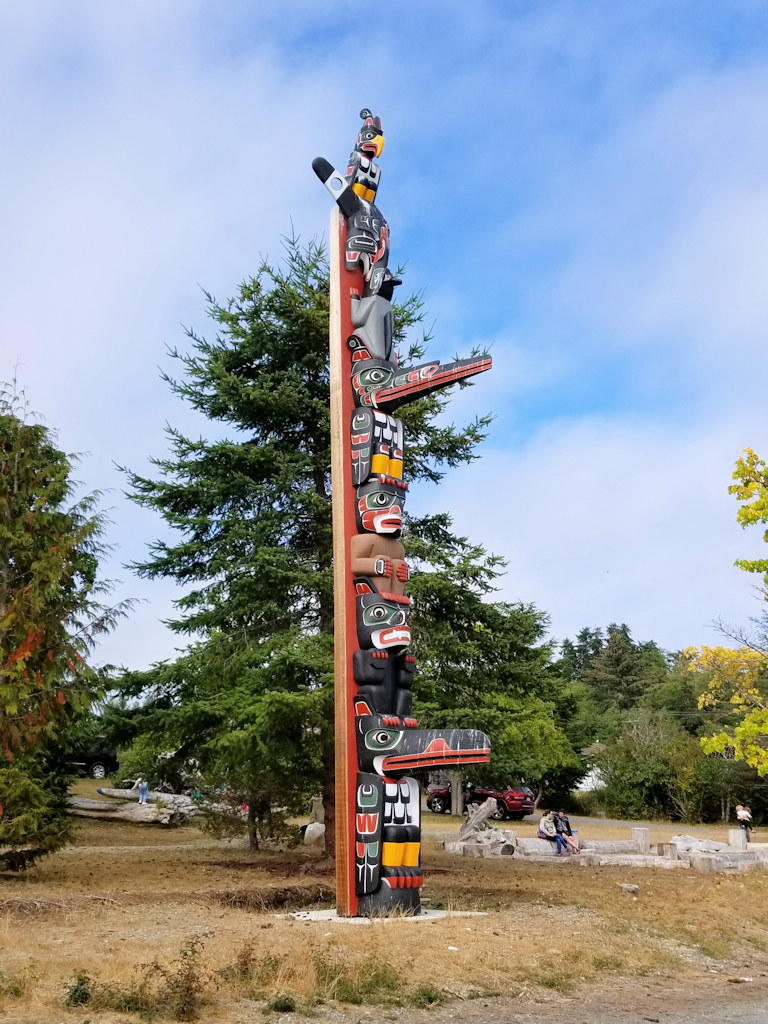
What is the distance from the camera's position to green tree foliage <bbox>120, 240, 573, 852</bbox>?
55.6ft

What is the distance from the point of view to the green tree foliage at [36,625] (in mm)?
14562

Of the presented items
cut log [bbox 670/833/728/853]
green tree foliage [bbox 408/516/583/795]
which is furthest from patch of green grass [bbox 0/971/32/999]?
cut log [bbox 670/833/728/853]

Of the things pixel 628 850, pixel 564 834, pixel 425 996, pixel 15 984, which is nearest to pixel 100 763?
pixel 564 834

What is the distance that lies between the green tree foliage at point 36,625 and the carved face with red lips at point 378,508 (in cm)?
561

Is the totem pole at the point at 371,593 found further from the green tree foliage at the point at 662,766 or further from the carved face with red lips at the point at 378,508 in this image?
the green tree foliage at the point at 662,766

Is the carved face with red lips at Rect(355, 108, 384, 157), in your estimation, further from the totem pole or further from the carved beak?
the carved beak

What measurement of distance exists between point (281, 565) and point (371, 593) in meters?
5.27

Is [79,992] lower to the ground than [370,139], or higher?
lower

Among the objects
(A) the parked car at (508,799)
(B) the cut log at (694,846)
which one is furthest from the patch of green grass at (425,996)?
(A) the parked car at (508,799)

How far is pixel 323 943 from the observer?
914 centimetres

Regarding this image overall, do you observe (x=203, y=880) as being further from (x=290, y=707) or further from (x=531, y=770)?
(x=531, y=770)

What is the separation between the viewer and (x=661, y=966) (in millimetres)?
9531

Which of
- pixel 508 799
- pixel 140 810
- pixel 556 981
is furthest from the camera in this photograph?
pixel 508 799

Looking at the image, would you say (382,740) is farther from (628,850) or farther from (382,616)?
(628,850)
